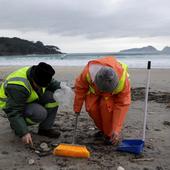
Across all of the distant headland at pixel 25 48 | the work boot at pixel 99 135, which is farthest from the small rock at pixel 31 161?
the distant headland at pixel 25 48

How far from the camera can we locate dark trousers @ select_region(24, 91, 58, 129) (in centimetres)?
431

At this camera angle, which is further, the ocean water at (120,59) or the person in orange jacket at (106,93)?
the ocean water at (120,59)

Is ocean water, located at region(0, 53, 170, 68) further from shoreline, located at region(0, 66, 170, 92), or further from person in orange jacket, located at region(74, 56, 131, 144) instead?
person in orange jacket, located at region(74, 56, 131, 144)

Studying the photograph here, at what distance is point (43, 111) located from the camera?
14.5 ft

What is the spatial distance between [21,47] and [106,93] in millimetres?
62134

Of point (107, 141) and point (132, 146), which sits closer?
point (132, 146)

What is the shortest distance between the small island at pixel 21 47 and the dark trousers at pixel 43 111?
59.2 metres

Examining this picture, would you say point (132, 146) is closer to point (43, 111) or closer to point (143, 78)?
point (43, 111)

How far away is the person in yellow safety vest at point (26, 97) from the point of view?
13.3 feet

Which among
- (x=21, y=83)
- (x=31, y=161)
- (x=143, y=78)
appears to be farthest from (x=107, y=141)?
(x=143, y=78)

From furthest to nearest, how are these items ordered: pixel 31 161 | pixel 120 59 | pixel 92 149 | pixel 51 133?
pixel 120 59 → pixel 51 133 → pixel 92 149 → pixel 31 161

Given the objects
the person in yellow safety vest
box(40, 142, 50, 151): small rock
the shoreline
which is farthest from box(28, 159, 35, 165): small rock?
the shoreline

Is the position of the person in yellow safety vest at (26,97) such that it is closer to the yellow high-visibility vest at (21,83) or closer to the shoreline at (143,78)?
the yellow high-visibility vest at (21,83)

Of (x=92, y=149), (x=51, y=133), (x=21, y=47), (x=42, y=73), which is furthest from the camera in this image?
(x=21, y=47)
